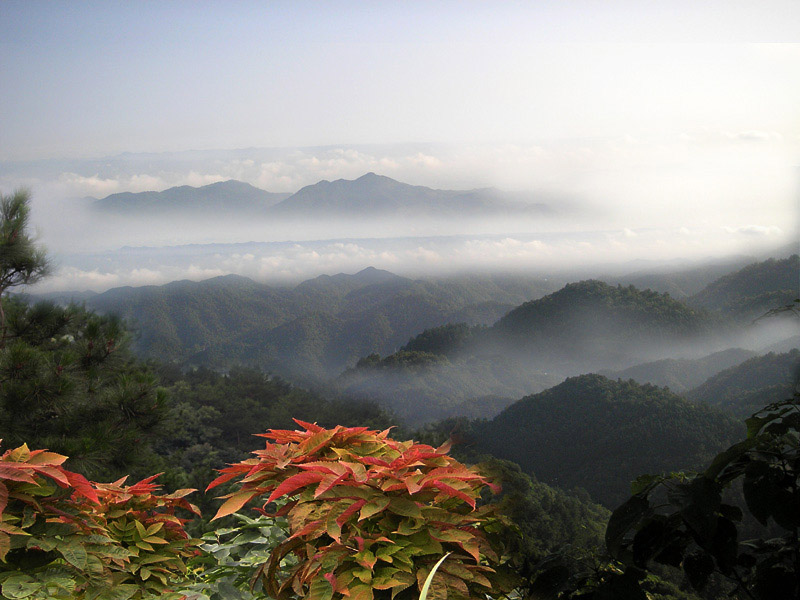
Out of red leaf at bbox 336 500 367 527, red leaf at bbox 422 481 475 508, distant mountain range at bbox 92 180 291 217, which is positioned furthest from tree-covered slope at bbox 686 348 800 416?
distant mountain range at bbox 92 180 291 217

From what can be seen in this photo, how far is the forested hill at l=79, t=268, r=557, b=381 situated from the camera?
627 centimetres

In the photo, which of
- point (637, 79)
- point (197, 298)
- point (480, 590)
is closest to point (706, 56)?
point (637, 79)

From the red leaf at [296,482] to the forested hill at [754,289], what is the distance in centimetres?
518

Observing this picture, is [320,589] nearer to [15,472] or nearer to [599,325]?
[15,472]

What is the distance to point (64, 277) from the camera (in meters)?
6.82

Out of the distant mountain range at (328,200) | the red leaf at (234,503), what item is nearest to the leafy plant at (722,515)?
the red leaf at (234,503)

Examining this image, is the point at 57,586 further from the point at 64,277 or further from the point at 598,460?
the point at 64,277

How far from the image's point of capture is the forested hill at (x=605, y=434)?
13.0 ft

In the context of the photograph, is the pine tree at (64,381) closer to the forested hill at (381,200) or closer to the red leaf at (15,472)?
the red leaf at (15,472)

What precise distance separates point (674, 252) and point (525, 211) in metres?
1.68

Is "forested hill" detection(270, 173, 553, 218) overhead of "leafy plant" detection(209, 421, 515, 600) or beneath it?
overhead

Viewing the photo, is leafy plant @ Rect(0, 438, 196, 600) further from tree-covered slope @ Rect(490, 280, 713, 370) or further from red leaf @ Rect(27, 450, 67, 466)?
tree-covered slope @ Rect(490, 280, 713, 370)

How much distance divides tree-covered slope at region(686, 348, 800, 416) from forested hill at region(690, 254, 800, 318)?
1.66 feet

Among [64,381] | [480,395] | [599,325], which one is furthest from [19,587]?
[599,325]
